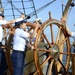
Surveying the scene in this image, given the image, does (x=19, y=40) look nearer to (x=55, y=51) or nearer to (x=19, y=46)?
(x=19, y=46)

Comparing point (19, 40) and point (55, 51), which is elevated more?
point (19, 40)

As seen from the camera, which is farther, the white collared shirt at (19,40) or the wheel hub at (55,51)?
the wheel hub at (55,51)

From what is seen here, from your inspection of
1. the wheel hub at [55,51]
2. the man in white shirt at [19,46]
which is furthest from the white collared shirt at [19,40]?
the wheel hub at [55,51]

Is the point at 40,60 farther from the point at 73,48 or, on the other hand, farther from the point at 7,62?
the point at 73,48

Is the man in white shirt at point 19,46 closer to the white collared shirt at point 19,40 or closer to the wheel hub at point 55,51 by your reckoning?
the white collared shirt at point 19,40

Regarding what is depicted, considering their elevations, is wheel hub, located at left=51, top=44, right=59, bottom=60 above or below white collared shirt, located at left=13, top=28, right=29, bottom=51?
below

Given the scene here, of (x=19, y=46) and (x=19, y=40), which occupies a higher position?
(x=19, y=40)

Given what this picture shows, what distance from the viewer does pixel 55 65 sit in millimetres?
6684

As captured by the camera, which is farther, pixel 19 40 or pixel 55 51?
pixel 55 51

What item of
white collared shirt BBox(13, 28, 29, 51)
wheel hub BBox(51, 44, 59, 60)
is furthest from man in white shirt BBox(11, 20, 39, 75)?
wheel hub BBox(51, 44, 59, 60)

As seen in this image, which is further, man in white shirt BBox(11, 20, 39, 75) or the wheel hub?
the wheel hub

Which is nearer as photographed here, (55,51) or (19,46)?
(19,46)

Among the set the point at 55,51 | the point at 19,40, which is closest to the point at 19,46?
the point at 19,40

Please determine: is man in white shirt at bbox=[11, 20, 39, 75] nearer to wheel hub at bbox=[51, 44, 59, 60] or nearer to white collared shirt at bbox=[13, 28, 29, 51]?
white collared shirt at bbox=[13, 28, 29, 51]
